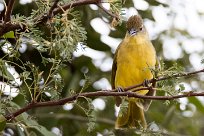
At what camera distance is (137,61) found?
3.07m

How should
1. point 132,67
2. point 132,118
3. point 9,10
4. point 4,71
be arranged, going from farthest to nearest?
point 132,118 < point 132,67 < point 4,71 < point 9,10

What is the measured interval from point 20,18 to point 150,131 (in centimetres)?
58

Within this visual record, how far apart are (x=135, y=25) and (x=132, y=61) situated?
197 millimetres

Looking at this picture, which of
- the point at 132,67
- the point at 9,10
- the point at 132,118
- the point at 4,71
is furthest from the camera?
the point at 132,118

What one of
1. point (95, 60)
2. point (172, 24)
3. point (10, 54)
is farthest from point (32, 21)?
point (172, 24)

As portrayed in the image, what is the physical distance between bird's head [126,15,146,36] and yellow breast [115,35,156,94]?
0.06 m

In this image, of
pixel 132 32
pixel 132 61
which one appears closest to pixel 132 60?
pixel 132 61

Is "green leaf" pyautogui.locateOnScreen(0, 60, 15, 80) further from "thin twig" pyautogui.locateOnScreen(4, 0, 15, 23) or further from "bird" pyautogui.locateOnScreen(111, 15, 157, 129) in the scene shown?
"bird" pyautogui.locateOnScreen(111, 15, 157, 129)

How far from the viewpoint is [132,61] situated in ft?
10.1

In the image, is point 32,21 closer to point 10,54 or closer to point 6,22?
point 6,22

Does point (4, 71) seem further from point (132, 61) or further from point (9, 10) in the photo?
point (132, 61)

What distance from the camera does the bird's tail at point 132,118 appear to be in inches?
121

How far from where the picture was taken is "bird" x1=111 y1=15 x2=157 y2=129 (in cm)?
302

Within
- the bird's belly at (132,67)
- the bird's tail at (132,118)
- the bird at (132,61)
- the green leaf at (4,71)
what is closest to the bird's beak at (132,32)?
the bird at (132,61)
